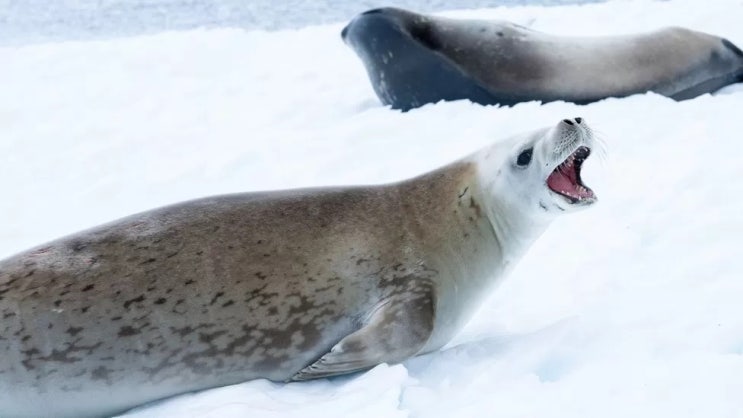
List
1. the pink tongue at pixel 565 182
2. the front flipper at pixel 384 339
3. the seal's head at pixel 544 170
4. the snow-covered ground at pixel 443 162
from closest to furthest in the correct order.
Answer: the snow-covered ground at pixel 443 162, the front flipper at pixel 384 339, the seal's head at pixel 544 170, the pink tongue at pixel 565 182

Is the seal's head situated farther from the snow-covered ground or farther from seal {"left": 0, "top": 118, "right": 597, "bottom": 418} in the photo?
the snow-covered ground

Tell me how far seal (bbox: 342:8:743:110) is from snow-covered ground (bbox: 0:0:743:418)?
16cm

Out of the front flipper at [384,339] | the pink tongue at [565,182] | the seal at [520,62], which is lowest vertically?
the pink tongue at [565,182]

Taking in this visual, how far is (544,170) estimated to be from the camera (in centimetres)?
301

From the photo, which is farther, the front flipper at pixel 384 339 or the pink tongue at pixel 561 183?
the pink tongue at pixel 561 183

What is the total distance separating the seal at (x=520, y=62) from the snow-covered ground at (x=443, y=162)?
0.53ft

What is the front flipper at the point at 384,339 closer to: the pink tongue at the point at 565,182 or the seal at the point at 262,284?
the seal at the point at 262,284

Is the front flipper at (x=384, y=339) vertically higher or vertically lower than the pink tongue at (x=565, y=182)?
higher

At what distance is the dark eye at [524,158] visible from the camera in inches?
121

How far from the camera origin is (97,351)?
8.94 ft

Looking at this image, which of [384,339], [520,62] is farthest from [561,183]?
[520,62]

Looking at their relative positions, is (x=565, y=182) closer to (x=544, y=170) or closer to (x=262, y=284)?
(x=544, y=170)

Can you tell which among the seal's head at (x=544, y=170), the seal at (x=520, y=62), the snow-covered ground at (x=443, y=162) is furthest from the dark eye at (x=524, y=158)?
the seal at (x=520, y=62)

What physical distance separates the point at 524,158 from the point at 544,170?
10cm
